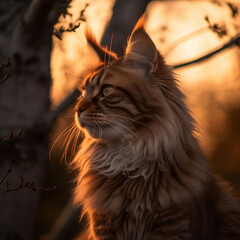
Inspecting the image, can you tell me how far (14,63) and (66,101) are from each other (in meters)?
0.71

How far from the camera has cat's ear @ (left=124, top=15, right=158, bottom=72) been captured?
2.61 metres

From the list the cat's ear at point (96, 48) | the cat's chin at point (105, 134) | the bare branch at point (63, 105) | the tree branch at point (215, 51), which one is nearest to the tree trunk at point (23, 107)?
the bare branch at point (63, 105)

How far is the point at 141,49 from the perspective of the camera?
2.66m

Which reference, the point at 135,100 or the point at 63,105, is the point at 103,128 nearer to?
the point at 135,100

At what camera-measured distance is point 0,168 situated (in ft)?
10.8

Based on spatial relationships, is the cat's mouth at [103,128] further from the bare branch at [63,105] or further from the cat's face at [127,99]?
the bare branch at [63,105]

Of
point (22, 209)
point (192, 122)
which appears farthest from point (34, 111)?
point (192, 122)

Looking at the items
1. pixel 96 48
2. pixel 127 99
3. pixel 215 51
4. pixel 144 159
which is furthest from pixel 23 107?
pixel 215 51

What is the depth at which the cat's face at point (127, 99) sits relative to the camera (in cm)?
267

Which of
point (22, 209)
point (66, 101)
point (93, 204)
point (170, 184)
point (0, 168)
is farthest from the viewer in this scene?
point (66, 101)

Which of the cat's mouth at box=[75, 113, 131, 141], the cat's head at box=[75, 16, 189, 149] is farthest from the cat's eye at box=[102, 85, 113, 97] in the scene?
the cat's mouth at box=[75, 113, 131, 141]

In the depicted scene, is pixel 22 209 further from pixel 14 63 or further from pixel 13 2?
pixel 13 2

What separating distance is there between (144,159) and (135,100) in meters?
0.47

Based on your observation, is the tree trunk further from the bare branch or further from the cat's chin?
the cat's chin
